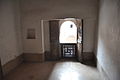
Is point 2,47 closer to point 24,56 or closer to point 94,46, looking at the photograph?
→ point 24,56

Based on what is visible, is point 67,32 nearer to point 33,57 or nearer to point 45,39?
point 45,39

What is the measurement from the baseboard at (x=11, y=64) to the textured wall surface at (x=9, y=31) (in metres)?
0.14

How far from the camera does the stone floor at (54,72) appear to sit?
451 centimetres

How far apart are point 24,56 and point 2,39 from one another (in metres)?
1.79

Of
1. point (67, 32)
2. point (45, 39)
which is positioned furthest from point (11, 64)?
point (67, 32)

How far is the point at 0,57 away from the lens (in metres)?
4.30

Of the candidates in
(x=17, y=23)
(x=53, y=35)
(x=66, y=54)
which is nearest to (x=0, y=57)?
(x=17, y=23)

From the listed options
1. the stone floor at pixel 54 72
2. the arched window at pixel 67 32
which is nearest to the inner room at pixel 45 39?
the stone floor at pixel 54 72

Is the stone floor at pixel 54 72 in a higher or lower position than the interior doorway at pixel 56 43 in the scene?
lower

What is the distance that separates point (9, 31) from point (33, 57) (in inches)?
66.7

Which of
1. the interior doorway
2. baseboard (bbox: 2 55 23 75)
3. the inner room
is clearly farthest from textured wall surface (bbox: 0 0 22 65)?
the interior doorway

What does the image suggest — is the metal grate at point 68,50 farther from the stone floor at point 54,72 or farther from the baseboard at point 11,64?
the baseboard at point 11,64

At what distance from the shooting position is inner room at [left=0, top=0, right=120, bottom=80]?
15.3 ft

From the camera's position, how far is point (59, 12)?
18.5 feet
